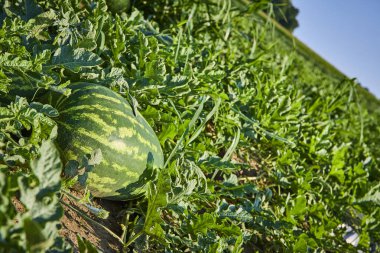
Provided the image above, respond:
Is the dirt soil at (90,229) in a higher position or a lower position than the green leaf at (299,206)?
lower

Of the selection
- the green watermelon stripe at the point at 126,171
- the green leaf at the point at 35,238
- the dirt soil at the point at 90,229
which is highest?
the green leaf at the point at 35,238

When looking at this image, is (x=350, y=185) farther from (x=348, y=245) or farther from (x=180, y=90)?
(x=180, y=90)

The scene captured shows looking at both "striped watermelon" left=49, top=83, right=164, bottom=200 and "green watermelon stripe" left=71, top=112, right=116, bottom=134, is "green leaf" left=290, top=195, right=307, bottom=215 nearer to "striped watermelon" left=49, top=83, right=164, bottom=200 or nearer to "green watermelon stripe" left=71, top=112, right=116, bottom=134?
"striped watermelon" left=49, top=83, right=164, bottom=200

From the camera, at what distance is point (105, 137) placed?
1.63 m

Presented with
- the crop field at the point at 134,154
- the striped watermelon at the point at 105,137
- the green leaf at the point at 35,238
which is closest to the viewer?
the green leaf at the point at 35,238

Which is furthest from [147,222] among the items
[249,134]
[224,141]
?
[249,134]

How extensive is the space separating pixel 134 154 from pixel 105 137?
149 mm

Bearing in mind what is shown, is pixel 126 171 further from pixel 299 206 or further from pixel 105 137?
pixel 299 206

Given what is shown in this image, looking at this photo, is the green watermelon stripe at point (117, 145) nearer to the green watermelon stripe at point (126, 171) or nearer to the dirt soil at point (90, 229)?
the green watermelon stripe at point (126, 171)

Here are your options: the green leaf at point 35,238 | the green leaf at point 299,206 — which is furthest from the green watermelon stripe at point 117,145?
the green leaf at point 299,206

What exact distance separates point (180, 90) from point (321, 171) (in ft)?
5.08

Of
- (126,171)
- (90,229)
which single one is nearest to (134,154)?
(126,171)

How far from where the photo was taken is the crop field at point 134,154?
1439 millimetres

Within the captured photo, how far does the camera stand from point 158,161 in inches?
72.0
